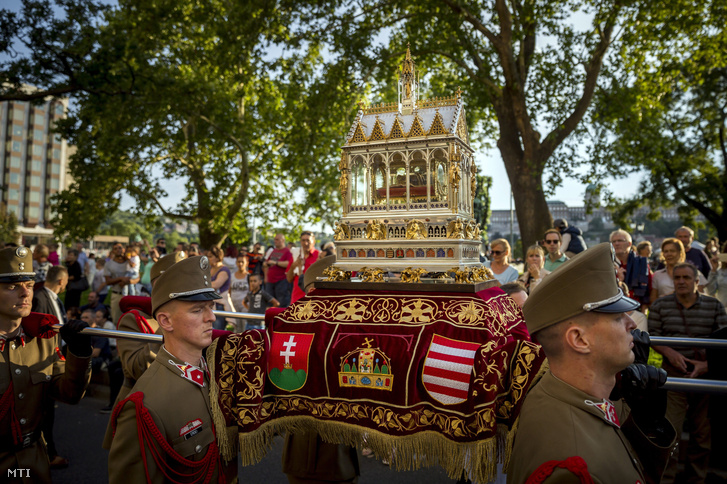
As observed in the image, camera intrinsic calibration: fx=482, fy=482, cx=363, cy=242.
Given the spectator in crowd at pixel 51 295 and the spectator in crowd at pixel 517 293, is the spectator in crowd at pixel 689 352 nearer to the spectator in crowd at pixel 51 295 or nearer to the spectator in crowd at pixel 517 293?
the spectator in crowd at pixel 517 293

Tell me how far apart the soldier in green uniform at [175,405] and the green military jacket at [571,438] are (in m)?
1.56

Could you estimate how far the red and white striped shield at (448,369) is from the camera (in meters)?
2.55

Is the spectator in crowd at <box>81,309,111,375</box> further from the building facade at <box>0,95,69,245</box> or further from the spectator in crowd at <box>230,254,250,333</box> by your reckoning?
the building facade at <box>0,95,69,245</box>

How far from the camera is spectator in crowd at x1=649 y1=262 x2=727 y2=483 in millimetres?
4809

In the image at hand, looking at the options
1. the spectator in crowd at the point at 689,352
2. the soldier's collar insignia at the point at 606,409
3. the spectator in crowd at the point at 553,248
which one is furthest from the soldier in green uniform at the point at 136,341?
the spectator in crowd at the point at 553,248

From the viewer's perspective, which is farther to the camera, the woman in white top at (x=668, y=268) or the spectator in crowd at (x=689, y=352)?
the woman in white top at (x=668, y=268)

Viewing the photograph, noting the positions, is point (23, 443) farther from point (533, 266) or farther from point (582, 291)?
point (533, 266)

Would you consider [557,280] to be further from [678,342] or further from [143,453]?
[143,453]

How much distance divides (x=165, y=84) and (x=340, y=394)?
13898 mm

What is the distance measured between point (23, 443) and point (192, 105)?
590 inches

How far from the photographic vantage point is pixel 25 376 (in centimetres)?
321

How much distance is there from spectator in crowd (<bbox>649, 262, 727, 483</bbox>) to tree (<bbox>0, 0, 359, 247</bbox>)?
31.3 feet

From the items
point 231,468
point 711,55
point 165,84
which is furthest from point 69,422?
point 711,55

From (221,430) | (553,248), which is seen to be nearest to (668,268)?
(553,248)
